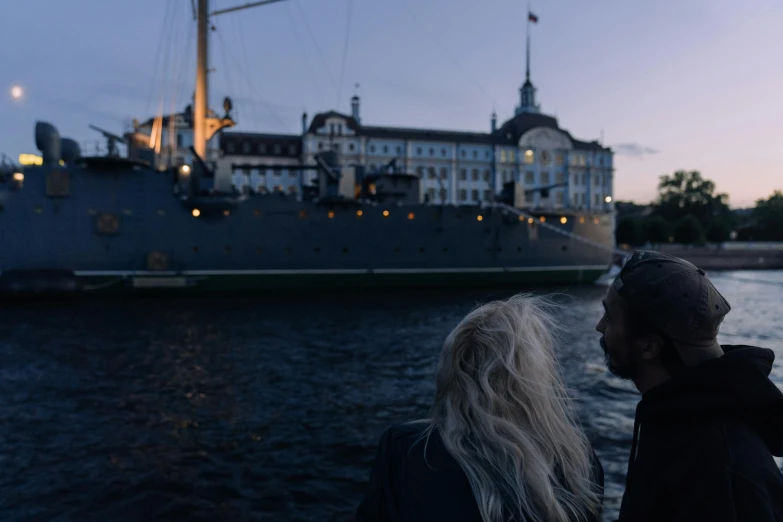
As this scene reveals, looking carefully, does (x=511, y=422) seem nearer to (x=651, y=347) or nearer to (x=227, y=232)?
(x=651, y=347)

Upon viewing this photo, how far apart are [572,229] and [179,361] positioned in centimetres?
2382

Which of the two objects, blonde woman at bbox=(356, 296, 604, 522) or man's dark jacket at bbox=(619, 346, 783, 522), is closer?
man's dark jacket at bbox=(619, 346, 783, 522)

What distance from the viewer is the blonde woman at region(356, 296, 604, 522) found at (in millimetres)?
1845

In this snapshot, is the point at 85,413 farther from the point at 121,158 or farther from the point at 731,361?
the point at 121,158

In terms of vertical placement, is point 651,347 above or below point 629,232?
below

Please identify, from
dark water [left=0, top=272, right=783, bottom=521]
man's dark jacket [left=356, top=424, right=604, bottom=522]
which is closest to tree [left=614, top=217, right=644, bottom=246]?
dark water [left=0, top=272, right=783, bottom=521]

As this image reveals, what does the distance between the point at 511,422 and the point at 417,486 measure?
1.28 ft

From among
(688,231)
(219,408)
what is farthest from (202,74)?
(688,231)

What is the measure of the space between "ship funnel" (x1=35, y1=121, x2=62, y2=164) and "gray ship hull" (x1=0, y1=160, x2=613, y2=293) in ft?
2.35

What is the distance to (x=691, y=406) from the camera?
1.67 metres

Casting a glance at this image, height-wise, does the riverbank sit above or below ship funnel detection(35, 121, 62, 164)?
below

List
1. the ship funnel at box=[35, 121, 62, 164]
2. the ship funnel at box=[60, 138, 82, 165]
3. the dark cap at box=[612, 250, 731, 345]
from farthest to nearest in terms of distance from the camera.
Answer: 1. the ship funnel at box=[60, 138, 82, 165]
2. the ship funnel at box=[35, 121, 62, 164]
3. the dark cap at box=[612, 250, 731, 345]

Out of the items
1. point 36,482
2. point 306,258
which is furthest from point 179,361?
point 306,258

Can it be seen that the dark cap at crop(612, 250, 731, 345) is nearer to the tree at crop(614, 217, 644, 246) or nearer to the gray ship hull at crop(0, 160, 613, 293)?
the gray ship hull at crop(0, 160, 613, 293)
